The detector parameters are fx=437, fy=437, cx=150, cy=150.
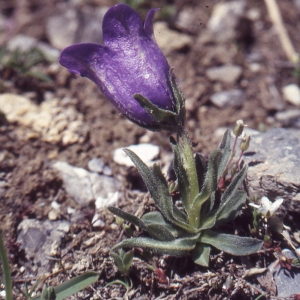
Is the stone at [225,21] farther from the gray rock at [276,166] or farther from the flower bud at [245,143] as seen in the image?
the flower bud at [245,143]

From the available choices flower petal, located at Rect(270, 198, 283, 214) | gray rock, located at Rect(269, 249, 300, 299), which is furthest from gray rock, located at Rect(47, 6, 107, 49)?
gray rock, located at Rect(269, 249, 300, 299)

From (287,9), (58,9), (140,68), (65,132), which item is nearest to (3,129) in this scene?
(65,132)

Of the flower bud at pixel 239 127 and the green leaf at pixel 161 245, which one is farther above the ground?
the flower bud at pixel 239 127

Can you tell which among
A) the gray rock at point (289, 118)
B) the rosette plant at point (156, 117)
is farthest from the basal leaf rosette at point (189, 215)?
the gray rock at point (289, 118)

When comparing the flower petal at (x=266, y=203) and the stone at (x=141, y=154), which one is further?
the stone at (x=141, y=154)

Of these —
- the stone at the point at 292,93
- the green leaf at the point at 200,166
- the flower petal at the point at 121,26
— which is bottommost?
the stone at the point at 292,93

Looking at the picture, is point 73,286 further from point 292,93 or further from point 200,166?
point 292,93
